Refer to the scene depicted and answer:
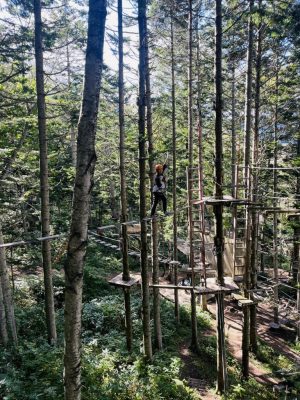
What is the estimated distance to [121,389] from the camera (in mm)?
6852

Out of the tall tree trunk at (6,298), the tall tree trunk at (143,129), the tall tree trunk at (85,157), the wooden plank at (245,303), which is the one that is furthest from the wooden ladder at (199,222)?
the tall tree trunk at (6,298)

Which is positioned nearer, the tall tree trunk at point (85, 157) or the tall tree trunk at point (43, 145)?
the tall tree trunk at point (85, 157)

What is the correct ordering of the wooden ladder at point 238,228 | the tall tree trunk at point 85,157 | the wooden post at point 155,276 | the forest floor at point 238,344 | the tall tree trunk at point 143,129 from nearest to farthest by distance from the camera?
the tall tree trunk at point 85,157
the tall tree trunk at point 143,129
the wooden post at point 155,276
the wooden ladder at point 238,228
the forest floor at point 238,344

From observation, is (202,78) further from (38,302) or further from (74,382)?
(74,382)

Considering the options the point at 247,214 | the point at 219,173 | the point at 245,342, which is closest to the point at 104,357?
the point at 245,342

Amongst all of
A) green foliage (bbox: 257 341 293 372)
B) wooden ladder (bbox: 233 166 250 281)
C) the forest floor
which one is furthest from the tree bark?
green foliage (bbox: 257 341 293 372)

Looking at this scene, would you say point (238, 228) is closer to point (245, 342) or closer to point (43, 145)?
point (245, 342)

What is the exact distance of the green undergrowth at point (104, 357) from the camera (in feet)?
21.6

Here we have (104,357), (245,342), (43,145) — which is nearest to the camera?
(43,145)

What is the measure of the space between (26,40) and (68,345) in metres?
8.04

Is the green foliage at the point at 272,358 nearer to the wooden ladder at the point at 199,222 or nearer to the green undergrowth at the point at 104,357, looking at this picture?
the green undergrowth at the point at 104,357

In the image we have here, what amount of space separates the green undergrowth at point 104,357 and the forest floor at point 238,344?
20cm

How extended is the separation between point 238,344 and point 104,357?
7.46m

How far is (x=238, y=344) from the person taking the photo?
1349 centimetres
